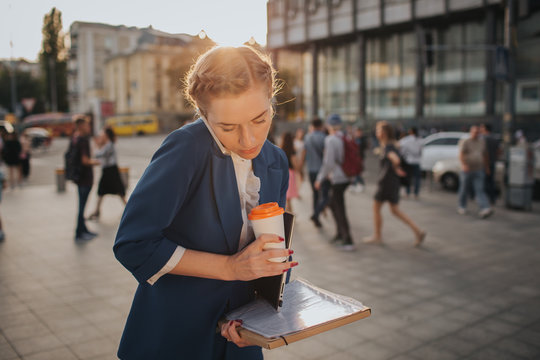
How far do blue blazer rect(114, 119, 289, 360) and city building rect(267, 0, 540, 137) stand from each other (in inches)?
1241

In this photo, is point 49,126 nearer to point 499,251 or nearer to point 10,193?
point 10,193

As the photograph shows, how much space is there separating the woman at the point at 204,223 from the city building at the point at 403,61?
31.4 meters

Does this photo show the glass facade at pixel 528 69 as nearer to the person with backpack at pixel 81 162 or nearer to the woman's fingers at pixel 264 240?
the person with backpack at pixel 81 162

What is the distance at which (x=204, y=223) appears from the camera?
1.57m

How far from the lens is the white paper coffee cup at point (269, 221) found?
149 cm

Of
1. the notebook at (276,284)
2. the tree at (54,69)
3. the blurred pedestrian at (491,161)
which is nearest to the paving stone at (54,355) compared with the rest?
the notebook at (276,284)

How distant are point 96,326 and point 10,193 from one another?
452 inches

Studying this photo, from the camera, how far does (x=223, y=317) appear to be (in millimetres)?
1647

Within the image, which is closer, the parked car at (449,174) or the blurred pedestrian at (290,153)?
the blurred pedestrian at (290,153)

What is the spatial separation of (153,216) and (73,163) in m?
7.16

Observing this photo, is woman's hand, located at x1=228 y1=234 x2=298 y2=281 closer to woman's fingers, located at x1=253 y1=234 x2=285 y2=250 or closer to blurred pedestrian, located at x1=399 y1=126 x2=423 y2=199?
woman's fingers, located at x1=253 y1=234 x2=285 y2=250

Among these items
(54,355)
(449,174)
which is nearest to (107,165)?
(54,355)

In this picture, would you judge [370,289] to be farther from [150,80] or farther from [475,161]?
[150,80]

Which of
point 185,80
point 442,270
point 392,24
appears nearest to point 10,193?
point 442,270
